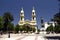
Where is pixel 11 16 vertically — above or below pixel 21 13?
below

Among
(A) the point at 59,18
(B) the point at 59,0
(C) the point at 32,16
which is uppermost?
(C) the point at 32,16

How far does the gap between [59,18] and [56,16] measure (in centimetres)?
94

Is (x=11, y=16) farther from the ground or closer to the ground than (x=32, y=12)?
closer to the ground

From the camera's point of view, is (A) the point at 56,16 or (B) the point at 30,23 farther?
(B) the point at 30,23

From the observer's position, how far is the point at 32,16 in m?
173

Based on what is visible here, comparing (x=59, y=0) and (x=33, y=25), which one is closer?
(x=59, y=0)

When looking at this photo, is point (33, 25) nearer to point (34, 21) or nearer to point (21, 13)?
point (34, 21)

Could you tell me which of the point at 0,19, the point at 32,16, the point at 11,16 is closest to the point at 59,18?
the point at 11,16

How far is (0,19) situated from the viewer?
74.8 metres

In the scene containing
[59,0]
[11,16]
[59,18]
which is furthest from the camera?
[11,16]

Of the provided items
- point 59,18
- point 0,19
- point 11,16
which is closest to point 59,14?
point 59,18

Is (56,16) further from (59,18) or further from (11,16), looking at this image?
(11,16)

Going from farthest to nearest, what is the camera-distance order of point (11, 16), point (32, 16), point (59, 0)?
1. point (32, 16)
2. point (11, 16)
3. point (59, 0)

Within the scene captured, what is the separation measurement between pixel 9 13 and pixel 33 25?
108m
